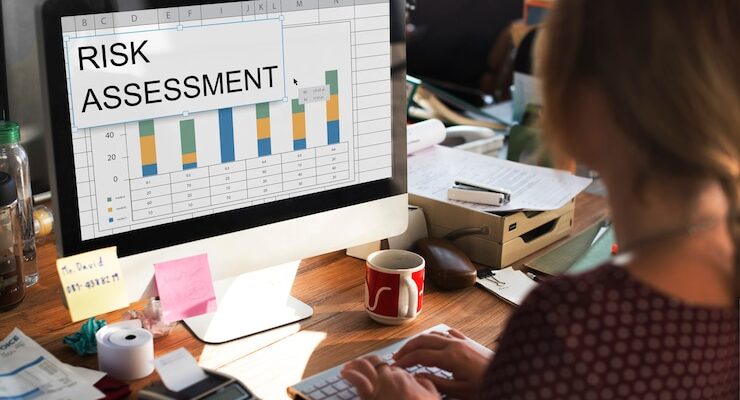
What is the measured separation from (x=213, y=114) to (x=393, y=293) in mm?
355

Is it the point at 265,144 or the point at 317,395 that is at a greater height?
the point at 265,144

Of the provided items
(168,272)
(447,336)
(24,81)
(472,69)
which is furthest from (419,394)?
(472,69)

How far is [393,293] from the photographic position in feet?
4.21

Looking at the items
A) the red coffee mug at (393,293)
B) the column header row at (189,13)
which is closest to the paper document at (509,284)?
the red coffee mug at (393,293)

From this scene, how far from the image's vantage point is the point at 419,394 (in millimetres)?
1063

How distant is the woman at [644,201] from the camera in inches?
30.2

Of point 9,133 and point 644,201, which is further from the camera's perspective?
point 9,133

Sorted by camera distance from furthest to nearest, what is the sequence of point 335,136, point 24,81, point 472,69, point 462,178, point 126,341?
point 472,69, point 462,178, point 24,81, point 335,136, point 126,341

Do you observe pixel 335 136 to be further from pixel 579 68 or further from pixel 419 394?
pixel 579 68

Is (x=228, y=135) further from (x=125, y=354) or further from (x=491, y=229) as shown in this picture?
(x=491, y=229)

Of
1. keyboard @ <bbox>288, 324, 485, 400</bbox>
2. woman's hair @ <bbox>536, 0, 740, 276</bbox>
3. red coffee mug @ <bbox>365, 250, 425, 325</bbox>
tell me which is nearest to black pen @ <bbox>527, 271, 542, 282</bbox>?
red coffee mug @ <bbox>365, 250, 425, 325</bbox>

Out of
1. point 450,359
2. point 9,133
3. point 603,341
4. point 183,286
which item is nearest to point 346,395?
point 450,359

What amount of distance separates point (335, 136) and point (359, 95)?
0.23ft

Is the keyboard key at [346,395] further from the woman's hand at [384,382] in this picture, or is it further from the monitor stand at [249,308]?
the monitor stand at [249,308]
